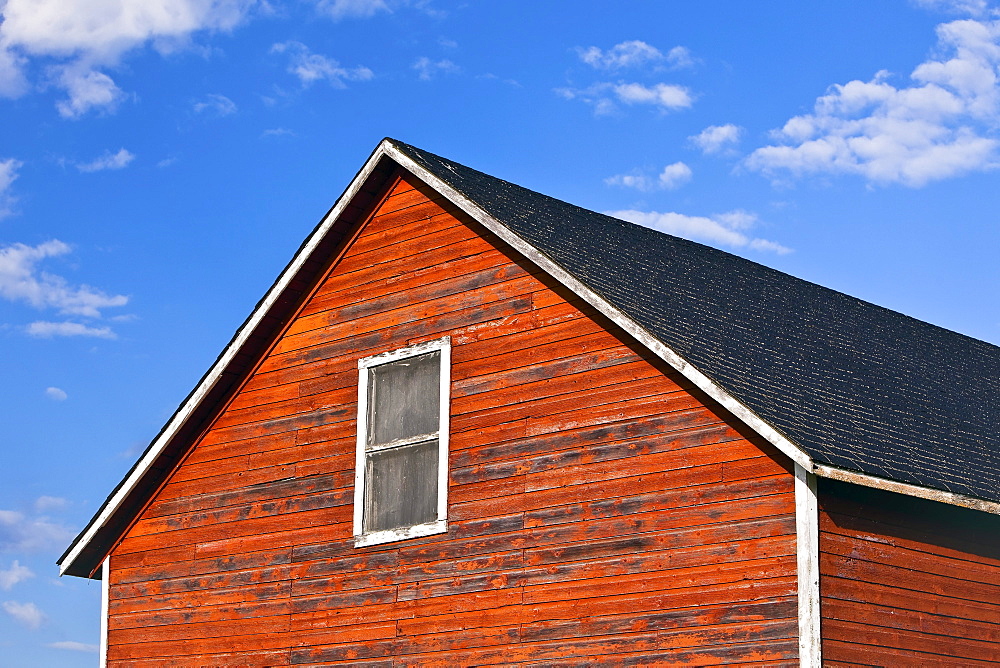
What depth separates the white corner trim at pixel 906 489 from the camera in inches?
486

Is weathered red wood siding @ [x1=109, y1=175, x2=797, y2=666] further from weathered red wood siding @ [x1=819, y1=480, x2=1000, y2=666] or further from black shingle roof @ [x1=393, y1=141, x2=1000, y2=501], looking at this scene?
weathered red wood siding @ [x1=819, y1=480, x2=1000, y2=666]

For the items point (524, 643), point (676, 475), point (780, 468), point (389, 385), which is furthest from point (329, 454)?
point (780, 468)

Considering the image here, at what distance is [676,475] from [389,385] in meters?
4.33

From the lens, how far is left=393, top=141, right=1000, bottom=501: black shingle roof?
13688 millimetres

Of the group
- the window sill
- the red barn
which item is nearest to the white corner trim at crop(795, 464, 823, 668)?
the red barn

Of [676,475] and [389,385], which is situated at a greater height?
[389,385]

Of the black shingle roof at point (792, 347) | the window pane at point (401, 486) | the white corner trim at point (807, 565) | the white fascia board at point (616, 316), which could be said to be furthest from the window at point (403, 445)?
the white corner trim at point (807, 565)

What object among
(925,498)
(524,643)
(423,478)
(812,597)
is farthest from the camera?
(423,478)

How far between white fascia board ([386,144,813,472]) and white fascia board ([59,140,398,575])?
0.79m

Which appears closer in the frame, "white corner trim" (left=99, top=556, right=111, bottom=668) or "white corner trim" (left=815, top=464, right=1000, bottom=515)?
"white corner trim" (left=815, top=464, right=1000, bottom=515)

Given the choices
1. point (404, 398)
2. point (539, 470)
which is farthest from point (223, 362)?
point (539, 470)

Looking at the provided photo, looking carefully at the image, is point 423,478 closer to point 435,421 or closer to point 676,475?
point 435,421

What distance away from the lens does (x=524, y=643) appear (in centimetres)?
1433

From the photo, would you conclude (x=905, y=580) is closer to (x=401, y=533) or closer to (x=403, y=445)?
(x=401, y=533)
